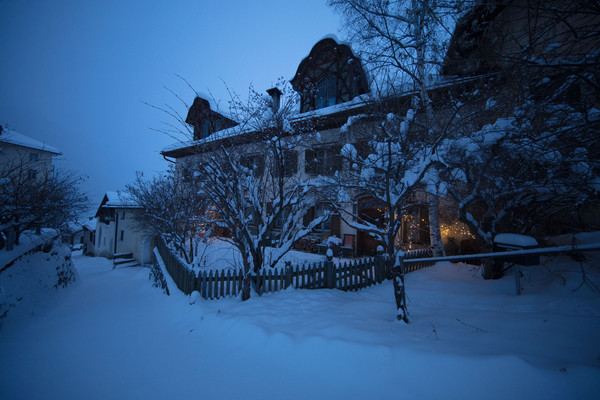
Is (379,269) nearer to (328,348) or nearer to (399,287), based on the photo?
(399,287)

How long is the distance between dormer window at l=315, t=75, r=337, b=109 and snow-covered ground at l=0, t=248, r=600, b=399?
35.3 ft

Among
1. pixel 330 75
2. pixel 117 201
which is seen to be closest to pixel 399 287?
pixel 330 75

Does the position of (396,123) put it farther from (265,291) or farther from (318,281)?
(265,291)

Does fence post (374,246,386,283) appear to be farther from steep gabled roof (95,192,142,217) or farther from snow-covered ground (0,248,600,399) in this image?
steep gabled roof (95,192,142,217)

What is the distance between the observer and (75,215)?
11.0 metres

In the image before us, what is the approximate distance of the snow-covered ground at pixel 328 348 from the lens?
2143 millimetres

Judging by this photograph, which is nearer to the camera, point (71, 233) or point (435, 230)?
point (435, 230)

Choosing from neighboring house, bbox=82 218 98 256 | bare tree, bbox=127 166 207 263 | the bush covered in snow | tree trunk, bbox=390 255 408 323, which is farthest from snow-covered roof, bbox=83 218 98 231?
tree trunk, bbox=390 255 408 323

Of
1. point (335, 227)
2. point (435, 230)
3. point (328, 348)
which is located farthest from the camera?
point (335, 227)

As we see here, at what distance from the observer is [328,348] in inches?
112

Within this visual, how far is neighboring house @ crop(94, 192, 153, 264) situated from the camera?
750 inches

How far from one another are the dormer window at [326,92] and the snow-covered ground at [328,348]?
35.3ft

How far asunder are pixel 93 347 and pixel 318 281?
16.3ft

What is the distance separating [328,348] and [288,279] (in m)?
3.19
